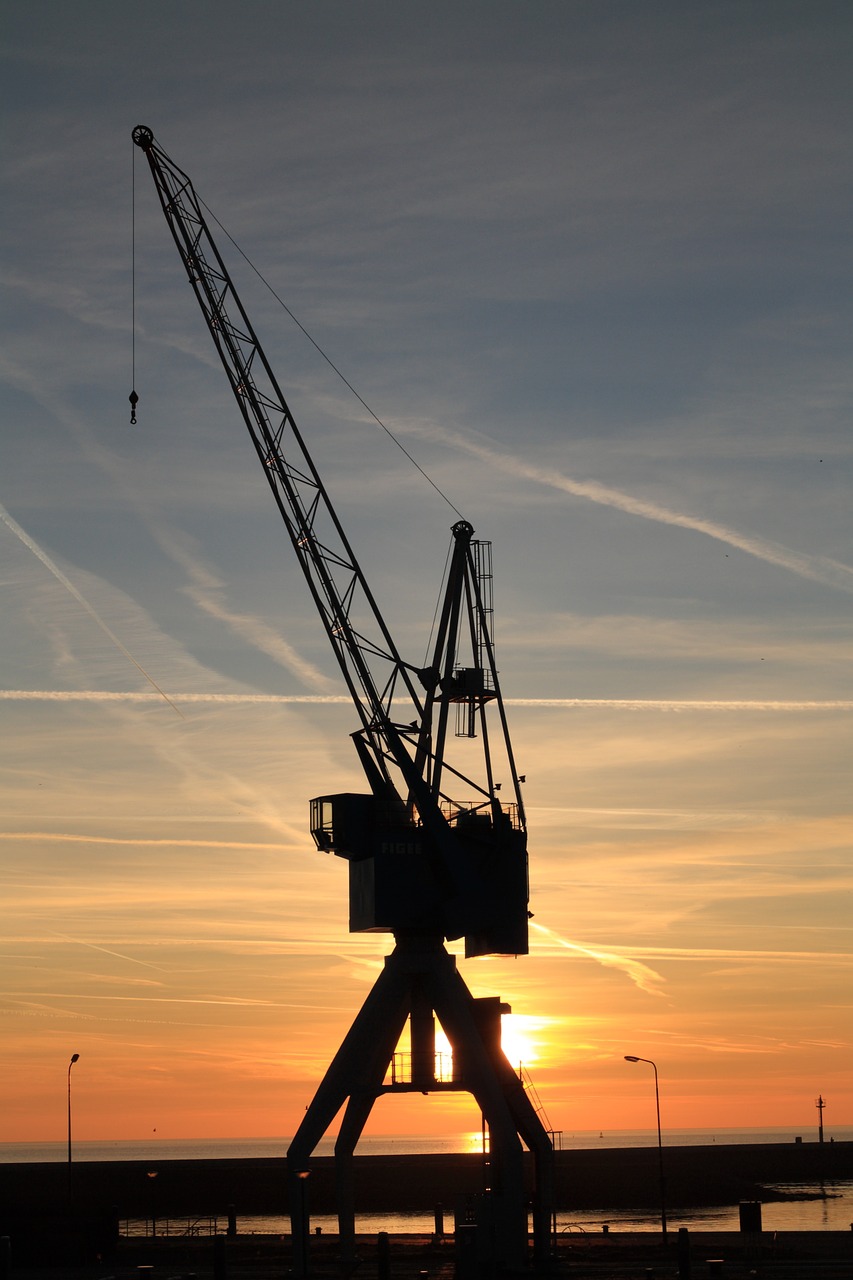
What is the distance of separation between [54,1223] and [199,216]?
1785 inches

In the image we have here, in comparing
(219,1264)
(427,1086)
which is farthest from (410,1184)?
(219,1264)

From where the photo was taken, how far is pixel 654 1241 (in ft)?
233

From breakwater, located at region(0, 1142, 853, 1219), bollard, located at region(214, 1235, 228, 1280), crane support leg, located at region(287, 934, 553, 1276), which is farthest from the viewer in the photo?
breakwater, located at region(0, 1142, 853, 1219)

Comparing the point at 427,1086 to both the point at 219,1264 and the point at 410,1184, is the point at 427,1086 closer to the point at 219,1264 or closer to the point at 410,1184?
the point at 219,1264

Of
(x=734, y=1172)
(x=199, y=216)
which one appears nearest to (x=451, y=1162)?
(x=734, y=1172)

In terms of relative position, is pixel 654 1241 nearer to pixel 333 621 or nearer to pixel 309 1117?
pixel 309 1117

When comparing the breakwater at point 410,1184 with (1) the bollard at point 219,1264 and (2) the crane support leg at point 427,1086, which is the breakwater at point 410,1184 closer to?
(2) the crane support leg at point 427,1086

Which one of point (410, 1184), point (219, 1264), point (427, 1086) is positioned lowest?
point (410, 1184)

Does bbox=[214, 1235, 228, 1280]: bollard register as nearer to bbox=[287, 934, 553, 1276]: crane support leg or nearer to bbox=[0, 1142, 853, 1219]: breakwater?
bbox=[287, 934, 553, 1276]: crane support leg

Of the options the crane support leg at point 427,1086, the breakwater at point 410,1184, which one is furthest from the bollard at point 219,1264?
the breakwater at point 410,1184

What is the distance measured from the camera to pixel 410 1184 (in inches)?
5502

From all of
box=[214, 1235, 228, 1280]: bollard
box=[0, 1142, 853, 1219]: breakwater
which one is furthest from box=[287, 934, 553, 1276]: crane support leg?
box=[0, 1142, 853, 1219]: breakwater

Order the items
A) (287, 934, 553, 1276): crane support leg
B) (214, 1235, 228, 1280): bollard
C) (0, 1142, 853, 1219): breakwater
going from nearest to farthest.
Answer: (214, 1235, 228, 1280): bollard, (287, 934, 553, 1276): crane support leg, (0, 1142, 853, 1219): breakwater

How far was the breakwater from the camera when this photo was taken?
119000 millimetres
